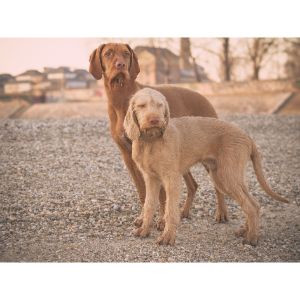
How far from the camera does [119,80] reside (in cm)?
357

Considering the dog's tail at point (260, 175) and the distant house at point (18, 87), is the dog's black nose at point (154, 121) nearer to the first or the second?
the dog's tail at point (260, 175)

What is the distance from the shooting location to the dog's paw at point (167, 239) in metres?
3.40

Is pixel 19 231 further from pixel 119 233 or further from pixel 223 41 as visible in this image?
pixel 223 41

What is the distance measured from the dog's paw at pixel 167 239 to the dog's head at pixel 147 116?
660 mm

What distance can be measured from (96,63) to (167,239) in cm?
131

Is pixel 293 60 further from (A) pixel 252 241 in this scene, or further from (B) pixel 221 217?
(A) pixel 252 241

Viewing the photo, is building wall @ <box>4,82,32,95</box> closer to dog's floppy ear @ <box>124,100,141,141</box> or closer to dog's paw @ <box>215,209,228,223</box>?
dog's floppy ear @ <box>124,100,141,141</box>

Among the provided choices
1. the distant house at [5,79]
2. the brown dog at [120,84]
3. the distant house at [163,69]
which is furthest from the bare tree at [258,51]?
the distant house at [5,79]

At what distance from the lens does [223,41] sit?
12.9 feet

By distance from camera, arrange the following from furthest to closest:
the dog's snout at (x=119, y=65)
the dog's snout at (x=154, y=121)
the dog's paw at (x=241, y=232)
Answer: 1. the dog's paw at (x=241, y=232)
2. the dog's snout at (x=119, y=65)
3. the dog's snout at (x=154, y=121)

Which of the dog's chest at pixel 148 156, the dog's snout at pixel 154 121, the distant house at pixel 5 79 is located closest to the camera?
the dog's snout at pixel 154 121

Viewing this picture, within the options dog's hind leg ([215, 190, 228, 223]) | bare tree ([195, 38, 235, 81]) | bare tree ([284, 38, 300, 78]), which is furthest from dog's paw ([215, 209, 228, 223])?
bare tree ([284, 38, 300, 78])
